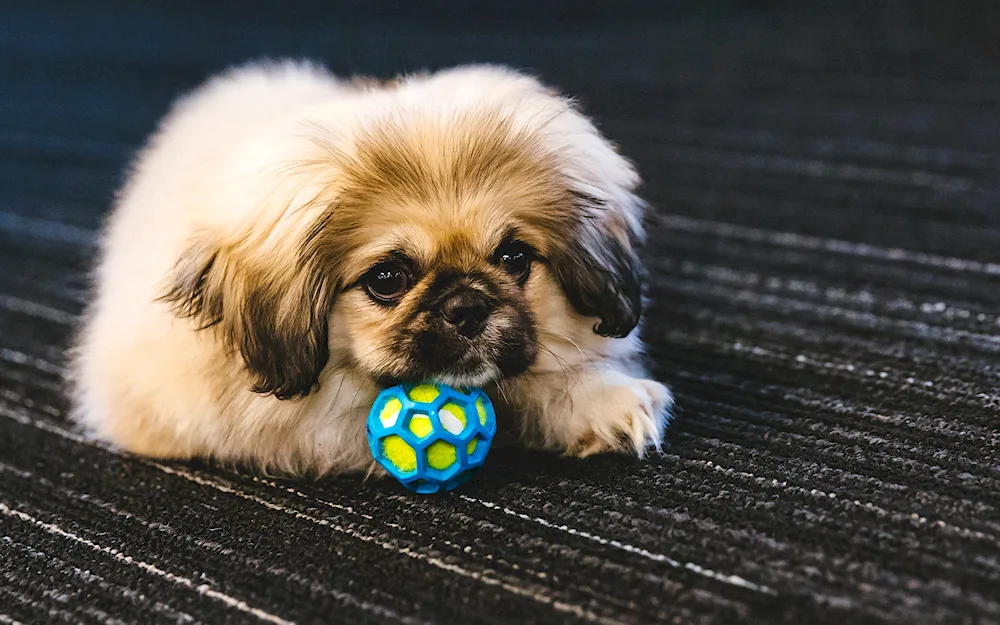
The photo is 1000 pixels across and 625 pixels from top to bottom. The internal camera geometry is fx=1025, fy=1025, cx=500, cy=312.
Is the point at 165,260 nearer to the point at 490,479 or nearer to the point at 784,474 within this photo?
the point at 490,479

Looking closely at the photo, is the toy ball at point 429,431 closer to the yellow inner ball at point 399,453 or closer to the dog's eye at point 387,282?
the yellow inner ball at point 399,453

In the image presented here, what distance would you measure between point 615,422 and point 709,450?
132 millimetres

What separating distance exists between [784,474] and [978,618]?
0.33 m

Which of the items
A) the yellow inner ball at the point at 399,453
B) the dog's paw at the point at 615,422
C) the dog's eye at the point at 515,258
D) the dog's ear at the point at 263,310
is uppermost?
the dog's eye at the point at 515,258

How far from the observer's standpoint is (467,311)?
1224 mm

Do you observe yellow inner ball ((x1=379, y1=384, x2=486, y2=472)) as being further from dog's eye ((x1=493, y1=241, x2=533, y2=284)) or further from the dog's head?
dog's eye ((x1=493, y1=241, x2=533, y2=284))

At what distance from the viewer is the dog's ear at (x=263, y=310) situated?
1234mm

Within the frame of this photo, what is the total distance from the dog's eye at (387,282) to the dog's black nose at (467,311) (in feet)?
0.20

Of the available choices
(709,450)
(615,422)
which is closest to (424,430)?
(615,422)

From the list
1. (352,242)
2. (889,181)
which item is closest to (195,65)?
(889,181)

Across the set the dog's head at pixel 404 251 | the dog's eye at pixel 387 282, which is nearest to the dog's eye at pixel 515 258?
Result: the dog's head at pixel 404 251

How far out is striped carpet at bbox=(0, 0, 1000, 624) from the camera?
1107 millimetres

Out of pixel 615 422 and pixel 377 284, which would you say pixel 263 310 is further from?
pixel 615 422

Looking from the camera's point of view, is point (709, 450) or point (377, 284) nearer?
point (377, 284)
